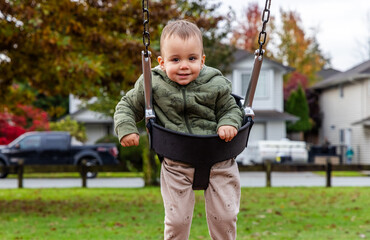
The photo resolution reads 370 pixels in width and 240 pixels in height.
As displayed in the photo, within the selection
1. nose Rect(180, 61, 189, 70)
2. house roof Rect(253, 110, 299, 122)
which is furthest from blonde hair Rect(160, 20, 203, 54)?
house roof Rect(253, 110, 299, 122)

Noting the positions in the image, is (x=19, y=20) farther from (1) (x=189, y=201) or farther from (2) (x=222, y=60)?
(2) (x=222, y=60)

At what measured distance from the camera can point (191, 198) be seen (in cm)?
379

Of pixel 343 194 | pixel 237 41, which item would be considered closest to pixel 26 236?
pixel 343 194

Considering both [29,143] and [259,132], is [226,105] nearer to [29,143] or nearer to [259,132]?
[29,143]

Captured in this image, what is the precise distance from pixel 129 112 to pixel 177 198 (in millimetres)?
640

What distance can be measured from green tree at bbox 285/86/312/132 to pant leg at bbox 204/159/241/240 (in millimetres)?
36342

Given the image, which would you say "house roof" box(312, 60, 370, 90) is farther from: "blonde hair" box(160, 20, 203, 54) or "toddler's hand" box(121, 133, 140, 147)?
"toddler's hand" box(121, 133, 140, 147)

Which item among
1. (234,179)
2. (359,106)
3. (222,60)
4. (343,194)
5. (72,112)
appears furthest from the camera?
(72,112)

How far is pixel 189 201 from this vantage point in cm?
376

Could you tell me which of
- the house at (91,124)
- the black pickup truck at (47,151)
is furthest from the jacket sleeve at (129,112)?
the house at (91,124)

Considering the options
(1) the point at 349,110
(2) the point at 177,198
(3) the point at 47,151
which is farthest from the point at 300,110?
(2) the point at 177,198

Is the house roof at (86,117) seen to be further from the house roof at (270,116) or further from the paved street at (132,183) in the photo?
the paved street at (132,183)

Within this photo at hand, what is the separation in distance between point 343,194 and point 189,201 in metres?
12.7

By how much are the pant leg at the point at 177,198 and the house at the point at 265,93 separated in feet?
90.3
